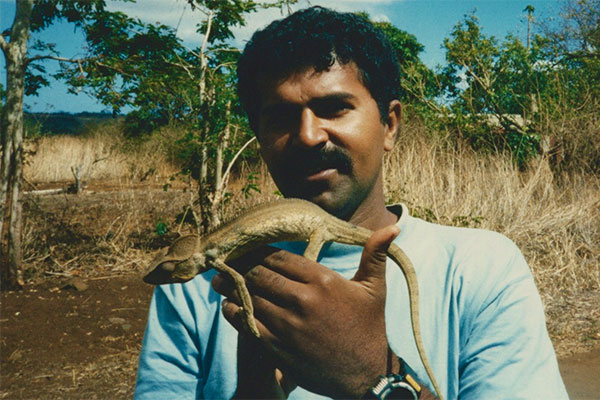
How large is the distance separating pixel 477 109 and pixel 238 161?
6.92 meters

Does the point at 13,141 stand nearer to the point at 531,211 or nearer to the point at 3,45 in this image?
the point at 3,45

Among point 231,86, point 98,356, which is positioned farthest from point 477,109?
point 98,356

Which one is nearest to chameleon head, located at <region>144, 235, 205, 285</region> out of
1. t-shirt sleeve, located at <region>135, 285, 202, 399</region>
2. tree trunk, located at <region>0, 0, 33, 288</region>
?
t-shirt sleeve, located at <region>135, 285, 202, 399</region>

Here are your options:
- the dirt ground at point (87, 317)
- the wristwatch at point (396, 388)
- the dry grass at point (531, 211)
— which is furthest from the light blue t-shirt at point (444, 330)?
the dry grass at point (531, 211)

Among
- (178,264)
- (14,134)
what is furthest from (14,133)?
(178,264)

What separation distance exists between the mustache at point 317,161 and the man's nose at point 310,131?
0.11ft

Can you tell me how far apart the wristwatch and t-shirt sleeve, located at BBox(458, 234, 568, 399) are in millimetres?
272

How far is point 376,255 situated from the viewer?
66.2 inches

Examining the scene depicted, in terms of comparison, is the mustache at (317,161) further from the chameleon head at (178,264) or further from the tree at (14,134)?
the tree at (14,134)

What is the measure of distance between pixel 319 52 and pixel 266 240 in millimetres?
922

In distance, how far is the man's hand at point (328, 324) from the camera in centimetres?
171

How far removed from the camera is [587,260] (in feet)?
26.0

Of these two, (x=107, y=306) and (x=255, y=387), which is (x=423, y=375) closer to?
(x=255, y=387)

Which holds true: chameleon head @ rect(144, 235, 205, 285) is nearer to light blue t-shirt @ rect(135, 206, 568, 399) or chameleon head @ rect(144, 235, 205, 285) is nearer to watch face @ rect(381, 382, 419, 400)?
light blue t-shirt @ rect(135, 206, 568, 399)
